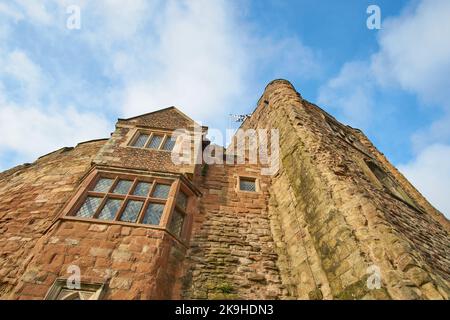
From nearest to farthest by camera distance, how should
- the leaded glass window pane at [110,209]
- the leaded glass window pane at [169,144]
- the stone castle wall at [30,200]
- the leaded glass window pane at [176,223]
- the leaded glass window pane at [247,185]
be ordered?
the stone castle wall at [30,200]
the leaded glass window pane at [110,209]
the leaded glass window pane at [176,223]
the leaded glass window pane at [169,144]
the leaded glass window pane at [247,185]

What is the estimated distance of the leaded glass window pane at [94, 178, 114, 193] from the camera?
23.5 ft

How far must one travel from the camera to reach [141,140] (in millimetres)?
→ 9547

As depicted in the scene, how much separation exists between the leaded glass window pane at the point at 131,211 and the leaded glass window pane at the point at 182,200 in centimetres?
109

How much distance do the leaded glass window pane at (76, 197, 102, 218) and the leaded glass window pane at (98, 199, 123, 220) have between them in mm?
219

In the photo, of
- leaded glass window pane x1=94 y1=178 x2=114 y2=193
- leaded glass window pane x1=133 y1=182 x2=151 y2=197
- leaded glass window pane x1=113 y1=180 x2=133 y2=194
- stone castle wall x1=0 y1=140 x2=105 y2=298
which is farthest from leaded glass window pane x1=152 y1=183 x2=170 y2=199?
stone castle wall x1=0 y1=140 x2=105 y2=298

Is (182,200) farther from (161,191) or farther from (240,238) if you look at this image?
(240,238)

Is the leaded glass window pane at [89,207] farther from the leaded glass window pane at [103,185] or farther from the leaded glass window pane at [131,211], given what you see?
the leaded glass window pane at [131,211]

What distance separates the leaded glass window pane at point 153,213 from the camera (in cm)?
644

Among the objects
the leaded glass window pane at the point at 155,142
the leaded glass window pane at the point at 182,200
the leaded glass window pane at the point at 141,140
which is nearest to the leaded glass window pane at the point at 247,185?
the leaded glass window pane at the point at 182,200

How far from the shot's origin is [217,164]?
1034 cm

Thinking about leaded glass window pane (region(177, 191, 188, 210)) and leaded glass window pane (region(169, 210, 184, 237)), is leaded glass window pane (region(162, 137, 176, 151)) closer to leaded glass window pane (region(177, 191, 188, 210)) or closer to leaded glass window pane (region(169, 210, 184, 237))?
leaded glass window pane (region(177, 191, 188, 210))

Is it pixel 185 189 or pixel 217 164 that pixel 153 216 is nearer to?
pixel 185 189

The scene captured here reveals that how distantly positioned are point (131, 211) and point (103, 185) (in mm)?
1431
